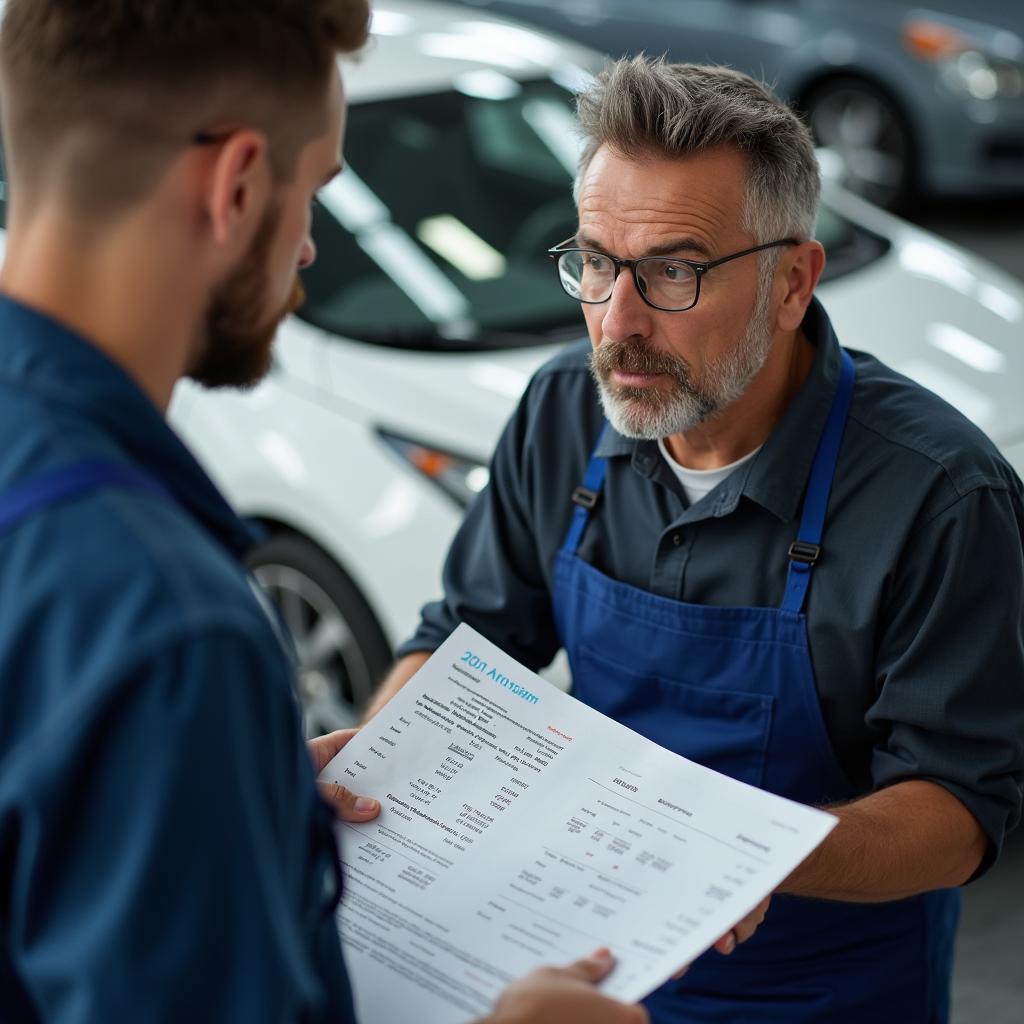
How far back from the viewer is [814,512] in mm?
1795

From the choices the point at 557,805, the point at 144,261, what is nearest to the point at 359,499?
the point at 557,805

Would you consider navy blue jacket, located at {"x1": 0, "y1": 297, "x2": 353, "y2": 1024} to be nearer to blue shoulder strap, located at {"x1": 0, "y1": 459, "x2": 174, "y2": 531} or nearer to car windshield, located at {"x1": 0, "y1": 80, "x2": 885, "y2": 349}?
blue shoulder strap, located at {"x1": 0, "y1": 459, "x2": 174, "y2": 531}

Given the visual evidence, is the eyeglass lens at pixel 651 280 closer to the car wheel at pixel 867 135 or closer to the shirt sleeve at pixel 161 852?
the shirt sleeve at pixel 161 852

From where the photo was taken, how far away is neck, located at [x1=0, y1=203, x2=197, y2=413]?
3.42 ft

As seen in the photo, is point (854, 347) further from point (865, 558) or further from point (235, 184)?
point (235, 184)

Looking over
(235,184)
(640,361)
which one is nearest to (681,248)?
(640,361)

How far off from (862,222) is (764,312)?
2.02 metres

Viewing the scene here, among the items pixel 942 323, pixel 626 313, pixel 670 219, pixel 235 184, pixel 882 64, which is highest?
pixel 235 184

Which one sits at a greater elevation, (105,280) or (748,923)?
(105,280)

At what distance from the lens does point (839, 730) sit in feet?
5.89

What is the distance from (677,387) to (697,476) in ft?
0.47

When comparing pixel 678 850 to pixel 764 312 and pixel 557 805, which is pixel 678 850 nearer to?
pixel 557 805

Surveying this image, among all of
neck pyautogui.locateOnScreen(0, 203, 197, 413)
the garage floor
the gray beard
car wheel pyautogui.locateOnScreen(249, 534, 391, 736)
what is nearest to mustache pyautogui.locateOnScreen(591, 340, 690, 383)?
the gray beard

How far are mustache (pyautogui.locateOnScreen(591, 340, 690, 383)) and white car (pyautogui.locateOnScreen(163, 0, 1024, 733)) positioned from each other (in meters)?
1.16
